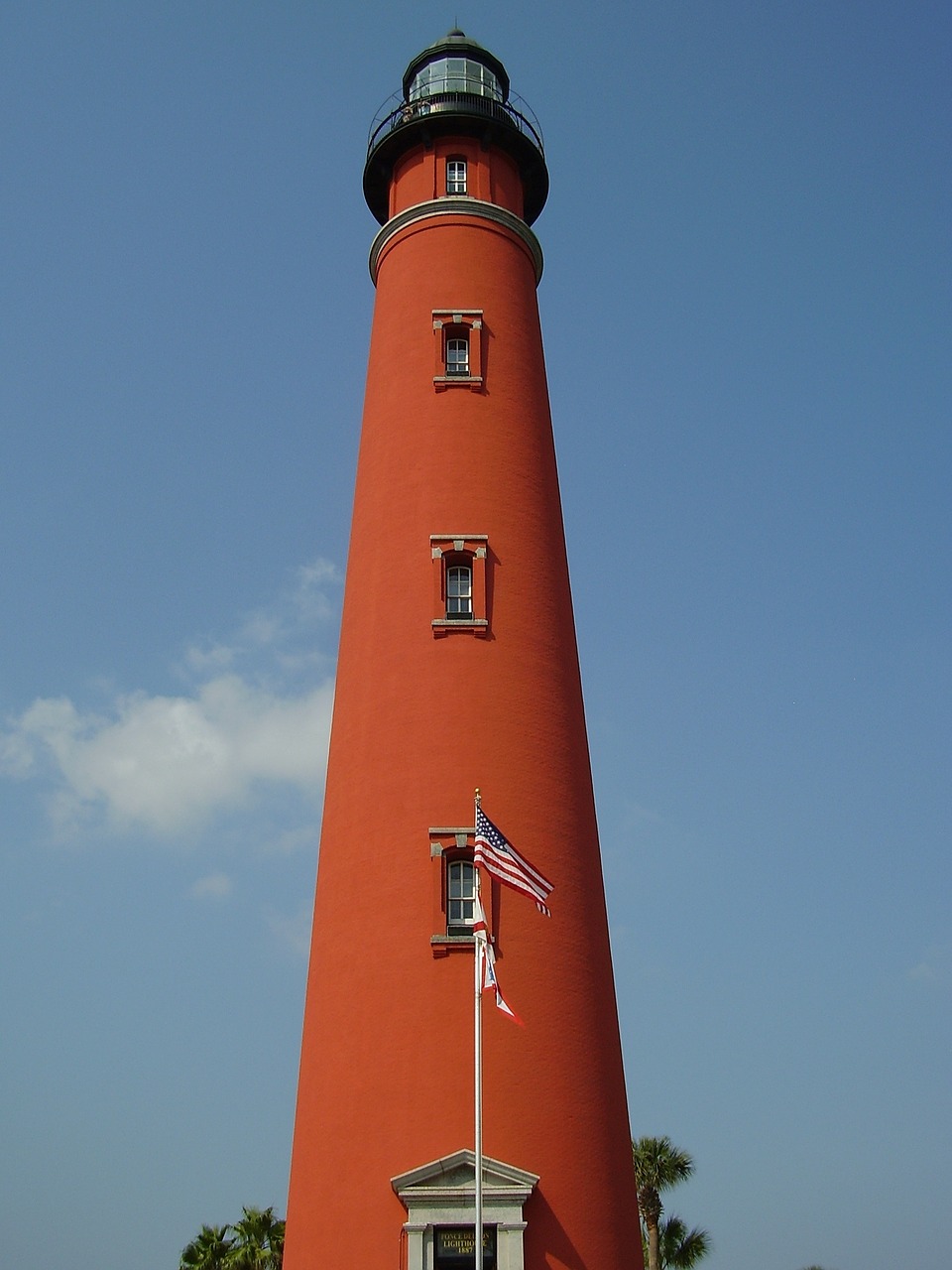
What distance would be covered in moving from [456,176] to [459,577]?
32.6 ft

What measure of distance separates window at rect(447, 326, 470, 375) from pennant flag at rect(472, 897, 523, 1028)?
10863 mm

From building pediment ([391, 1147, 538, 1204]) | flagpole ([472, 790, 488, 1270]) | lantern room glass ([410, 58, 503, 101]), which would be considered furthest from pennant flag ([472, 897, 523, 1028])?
lantern room glass ([410, 58, 503, 101])

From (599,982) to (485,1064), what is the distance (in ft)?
8.46

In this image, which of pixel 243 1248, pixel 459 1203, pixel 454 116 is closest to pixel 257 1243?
pixel 243 1248

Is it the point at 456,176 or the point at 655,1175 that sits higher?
the point at 456,176

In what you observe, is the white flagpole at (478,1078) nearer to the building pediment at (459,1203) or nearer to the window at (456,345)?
the building pediment at (459,1203)

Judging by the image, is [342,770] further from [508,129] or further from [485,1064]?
[508,129]

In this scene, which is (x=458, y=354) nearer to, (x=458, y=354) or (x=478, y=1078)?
(x=458, y=354)

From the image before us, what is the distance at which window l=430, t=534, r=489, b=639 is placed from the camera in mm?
21938

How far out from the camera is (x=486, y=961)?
57.6 feet

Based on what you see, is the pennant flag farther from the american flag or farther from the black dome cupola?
the black dome cupola

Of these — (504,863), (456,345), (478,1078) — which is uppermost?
(456,345)

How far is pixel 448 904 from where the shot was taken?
19.7 meters

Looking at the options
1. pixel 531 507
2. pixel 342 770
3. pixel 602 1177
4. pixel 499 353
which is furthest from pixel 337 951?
pixel 499 353
